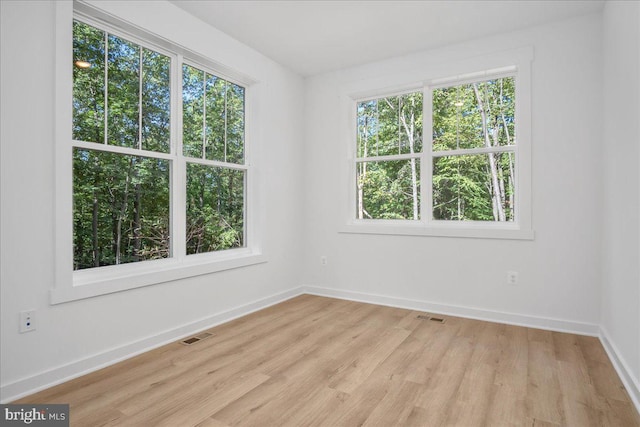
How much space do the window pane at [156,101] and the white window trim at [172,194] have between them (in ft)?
0.16

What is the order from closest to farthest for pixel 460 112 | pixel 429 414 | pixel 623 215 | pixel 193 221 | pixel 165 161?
1. pixel 429 414
2. pixel 623 215
3. pixel 165 161
4. pixel 193 221
5. pixel 460 112

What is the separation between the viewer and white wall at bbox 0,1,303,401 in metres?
2.04

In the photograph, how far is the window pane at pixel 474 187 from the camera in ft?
11.6

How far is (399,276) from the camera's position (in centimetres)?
399

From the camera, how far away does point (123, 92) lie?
Result: 8.96 feet

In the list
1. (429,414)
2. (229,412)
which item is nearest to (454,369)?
(429,414)

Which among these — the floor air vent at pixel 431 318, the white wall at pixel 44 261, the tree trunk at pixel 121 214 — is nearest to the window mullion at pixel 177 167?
the white wall at pixel 44 261

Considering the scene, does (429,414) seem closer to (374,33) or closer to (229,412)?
(229,412)

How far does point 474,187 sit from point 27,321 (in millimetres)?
3773

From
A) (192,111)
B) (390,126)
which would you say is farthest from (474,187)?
(192,111)

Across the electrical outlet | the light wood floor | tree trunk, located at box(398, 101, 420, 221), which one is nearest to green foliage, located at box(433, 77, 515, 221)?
tree trunk, located at box(398, 101, 420, 221)

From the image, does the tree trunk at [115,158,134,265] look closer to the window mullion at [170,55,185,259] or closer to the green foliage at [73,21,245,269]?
the green foliage at [73,21,245,269]

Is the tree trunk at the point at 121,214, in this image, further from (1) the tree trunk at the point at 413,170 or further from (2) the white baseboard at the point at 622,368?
(2) the white baseboard at the point at 622,368

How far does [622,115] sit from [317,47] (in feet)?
8.91
